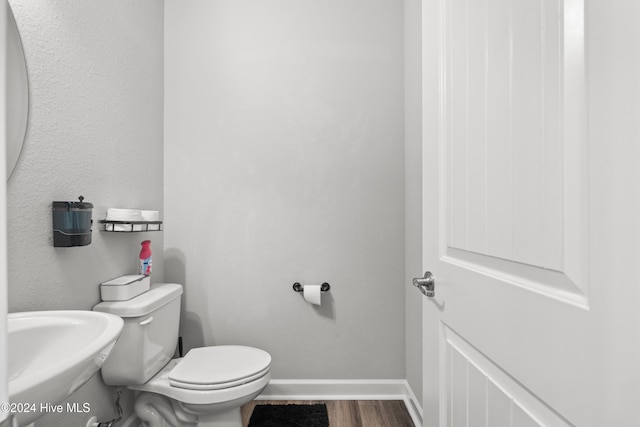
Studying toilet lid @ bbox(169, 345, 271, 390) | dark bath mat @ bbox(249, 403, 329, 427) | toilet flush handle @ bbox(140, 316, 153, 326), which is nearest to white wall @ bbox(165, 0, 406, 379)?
dark bath mat @ bbox(249, 403, 329, 427)

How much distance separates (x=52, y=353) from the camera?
33.3 inches

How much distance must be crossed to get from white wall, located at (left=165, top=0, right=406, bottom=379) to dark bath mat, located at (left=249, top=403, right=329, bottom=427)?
19 centimetres

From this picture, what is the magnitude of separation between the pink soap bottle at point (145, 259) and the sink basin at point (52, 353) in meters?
0.70

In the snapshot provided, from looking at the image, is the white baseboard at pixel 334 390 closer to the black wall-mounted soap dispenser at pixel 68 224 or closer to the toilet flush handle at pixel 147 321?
the toilet flush handle at pixel 147 321

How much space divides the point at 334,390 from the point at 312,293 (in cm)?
58

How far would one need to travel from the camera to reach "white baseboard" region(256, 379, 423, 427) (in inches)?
78.7

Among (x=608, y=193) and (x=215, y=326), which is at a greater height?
(x=608, y=193)

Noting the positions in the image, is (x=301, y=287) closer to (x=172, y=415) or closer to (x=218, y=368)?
(x=218, y=368)

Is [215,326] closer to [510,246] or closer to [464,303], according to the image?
[464,303]

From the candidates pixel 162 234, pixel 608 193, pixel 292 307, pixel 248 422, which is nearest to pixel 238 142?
pixel 162 234

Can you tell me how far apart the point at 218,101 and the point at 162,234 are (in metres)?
0.83

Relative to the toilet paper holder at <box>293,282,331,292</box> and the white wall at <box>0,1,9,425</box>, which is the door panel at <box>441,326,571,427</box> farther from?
the toilet paper holder at <box>293,282,331,292</box>

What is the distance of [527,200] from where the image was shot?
574 mm

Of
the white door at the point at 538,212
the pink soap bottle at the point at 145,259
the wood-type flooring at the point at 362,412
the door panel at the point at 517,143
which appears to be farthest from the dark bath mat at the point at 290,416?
the door panel at the point at 517,143
